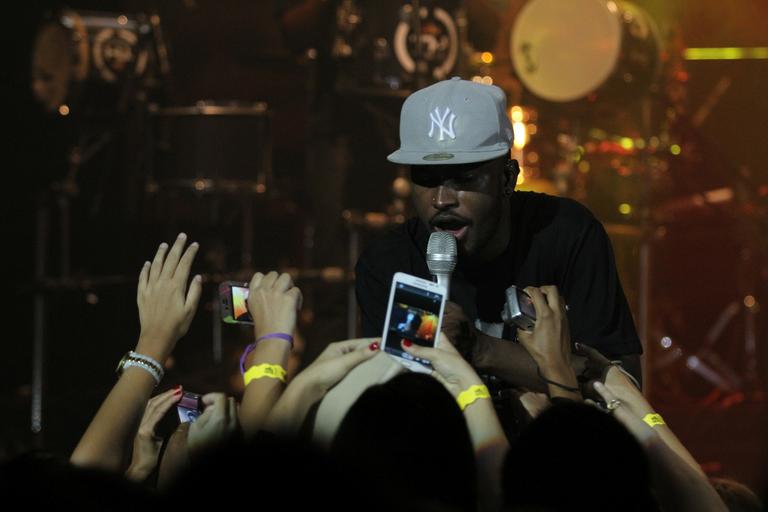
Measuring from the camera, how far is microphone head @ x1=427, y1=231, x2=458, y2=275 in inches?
123

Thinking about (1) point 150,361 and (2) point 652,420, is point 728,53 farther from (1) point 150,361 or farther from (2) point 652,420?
(1) point 150,361

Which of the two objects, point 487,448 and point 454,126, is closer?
point 487,448

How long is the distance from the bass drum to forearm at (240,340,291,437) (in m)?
6.39

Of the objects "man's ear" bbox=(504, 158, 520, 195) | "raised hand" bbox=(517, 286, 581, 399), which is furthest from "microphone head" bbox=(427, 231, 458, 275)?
"man's ear" bbox=(504, 158, 520, 195)

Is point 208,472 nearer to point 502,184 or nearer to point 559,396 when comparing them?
point 559,396

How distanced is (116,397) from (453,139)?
1293 millimetres

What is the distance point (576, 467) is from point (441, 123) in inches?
67.1

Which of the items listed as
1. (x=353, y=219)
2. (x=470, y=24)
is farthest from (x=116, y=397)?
(x=470, y=24)

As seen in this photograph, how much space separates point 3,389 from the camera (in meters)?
7.88

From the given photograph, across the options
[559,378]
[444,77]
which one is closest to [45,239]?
[444,77]

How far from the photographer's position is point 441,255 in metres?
3.15

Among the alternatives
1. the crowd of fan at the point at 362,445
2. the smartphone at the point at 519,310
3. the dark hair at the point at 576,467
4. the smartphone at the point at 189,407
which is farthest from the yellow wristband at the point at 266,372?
the dark hair at the point at 576,467

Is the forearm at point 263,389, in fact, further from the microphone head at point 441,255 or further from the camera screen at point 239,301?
the microphone head at point 441,255

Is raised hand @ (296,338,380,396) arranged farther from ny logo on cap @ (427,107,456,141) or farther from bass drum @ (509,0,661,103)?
bass drum @ (509,0,661,103)
